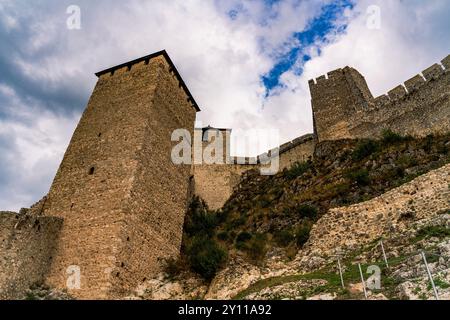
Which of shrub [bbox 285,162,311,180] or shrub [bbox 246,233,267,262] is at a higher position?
shrub [bbox 285,162,311,180]

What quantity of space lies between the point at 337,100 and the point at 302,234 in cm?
1373

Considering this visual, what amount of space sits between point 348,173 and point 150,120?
9.25m

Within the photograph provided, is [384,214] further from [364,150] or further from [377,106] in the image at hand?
[377,106]

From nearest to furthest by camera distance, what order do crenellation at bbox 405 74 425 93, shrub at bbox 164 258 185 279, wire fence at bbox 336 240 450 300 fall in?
wire fence at bbox 336 240 450 300, shrub at bbox 164 258 185 279, crenellation at bbox 405 74 425 93

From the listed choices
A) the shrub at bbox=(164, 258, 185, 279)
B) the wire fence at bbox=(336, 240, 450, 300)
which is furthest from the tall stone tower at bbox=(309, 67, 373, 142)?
the wire fence at bbox=(336, 240, 450, 300)

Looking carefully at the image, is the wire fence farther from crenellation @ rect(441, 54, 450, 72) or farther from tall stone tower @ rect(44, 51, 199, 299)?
crenellation @ rect(441, 54, 450, 72)

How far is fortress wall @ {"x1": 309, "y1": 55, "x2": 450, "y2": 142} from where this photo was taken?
61.0ft

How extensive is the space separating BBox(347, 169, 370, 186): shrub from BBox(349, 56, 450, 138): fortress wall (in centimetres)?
438

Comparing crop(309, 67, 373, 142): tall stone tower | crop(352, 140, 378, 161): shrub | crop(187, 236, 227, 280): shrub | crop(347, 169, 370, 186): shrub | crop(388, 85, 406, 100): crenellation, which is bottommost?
crop(187, 236, 227, 280): shrub

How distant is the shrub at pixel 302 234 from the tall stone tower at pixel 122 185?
16.9ft

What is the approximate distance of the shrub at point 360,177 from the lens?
1573 centimetres

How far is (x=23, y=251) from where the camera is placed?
12.7 meters

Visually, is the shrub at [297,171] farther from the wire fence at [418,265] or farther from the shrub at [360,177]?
the wire fence at [418,265]
